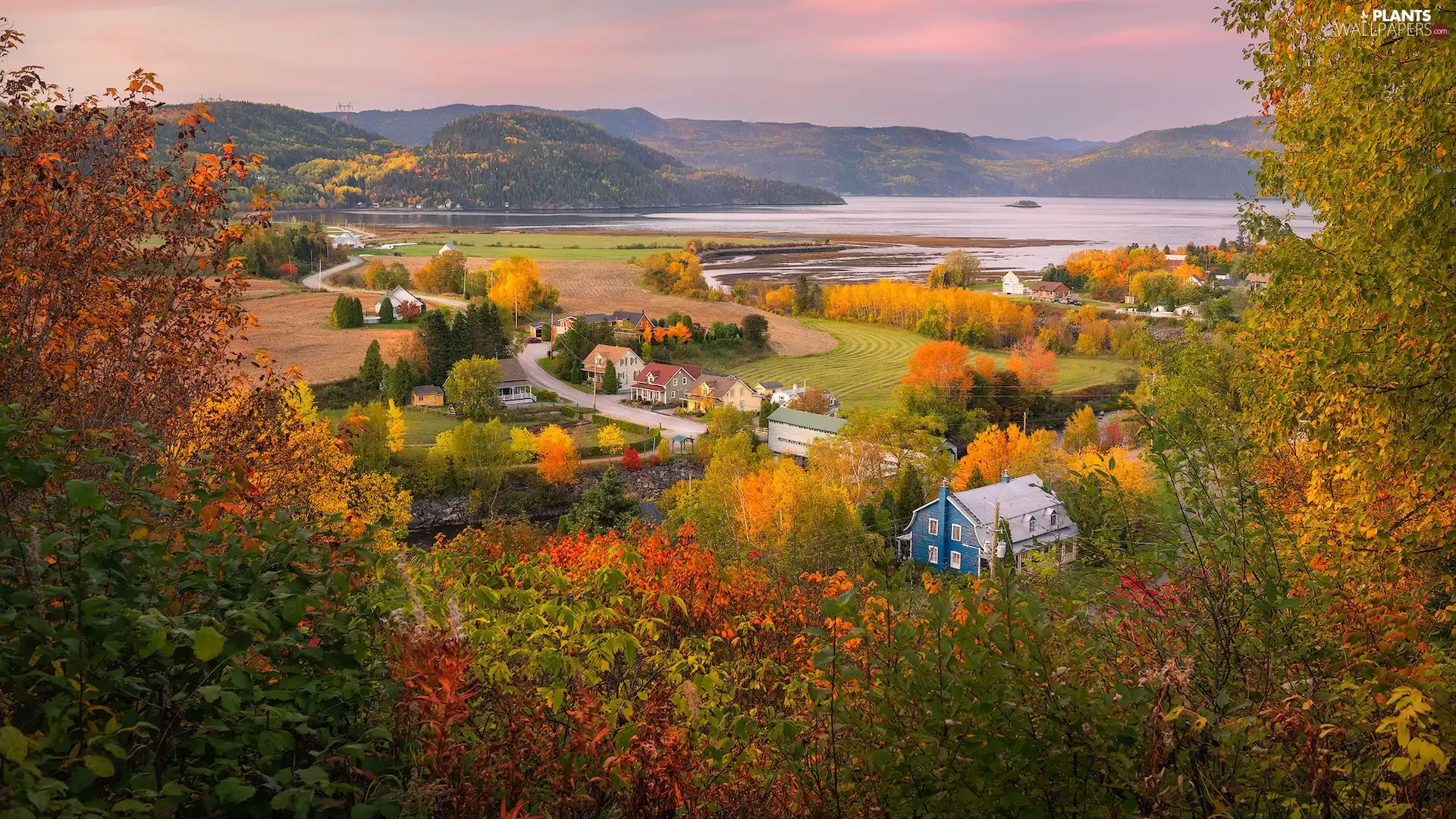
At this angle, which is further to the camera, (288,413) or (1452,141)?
(288,413)

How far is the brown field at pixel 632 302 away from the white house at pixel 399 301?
35.5 ft

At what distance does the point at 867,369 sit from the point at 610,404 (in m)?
16.8

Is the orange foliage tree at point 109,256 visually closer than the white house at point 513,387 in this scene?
Yes

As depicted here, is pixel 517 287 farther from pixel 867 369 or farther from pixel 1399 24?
pixel 1399 24

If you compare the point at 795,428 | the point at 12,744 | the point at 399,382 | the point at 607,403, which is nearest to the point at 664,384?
the point at 607,403

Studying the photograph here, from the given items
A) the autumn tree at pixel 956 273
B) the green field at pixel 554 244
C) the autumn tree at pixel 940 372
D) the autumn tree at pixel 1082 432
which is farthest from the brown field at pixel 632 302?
the autumn tree at pixel 1082 432

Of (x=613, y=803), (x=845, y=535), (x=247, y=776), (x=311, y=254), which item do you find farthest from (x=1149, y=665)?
(x=311, y=254)

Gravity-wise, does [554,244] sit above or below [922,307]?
above

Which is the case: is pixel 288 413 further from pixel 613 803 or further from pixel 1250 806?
pixel 1250 806

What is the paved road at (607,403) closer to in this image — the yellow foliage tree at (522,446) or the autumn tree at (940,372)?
the yellow foliage tree at (522,446)

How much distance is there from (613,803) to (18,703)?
167cm

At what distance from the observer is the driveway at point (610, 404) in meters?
42.3

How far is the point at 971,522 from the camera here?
929 inches

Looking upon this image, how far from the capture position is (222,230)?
5934mm
